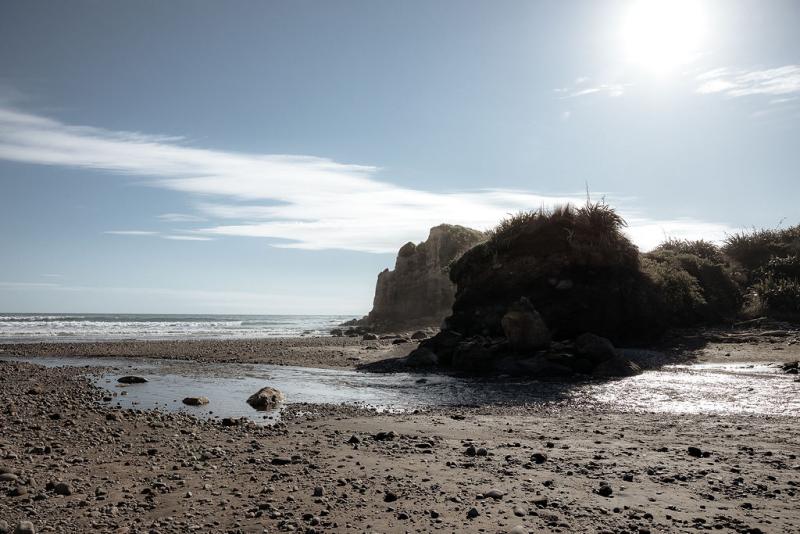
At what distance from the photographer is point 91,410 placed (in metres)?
10.7

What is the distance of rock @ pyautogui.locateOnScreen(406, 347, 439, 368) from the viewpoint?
1897 cm

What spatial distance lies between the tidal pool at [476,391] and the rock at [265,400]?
181mm

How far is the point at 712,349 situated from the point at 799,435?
10522 millimetres

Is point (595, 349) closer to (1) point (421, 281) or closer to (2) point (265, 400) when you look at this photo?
(2) point (265, 400)

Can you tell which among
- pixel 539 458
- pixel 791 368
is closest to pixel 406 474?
pixel 539 458

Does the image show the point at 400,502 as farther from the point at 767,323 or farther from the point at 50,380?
Answer: the point at 767,323

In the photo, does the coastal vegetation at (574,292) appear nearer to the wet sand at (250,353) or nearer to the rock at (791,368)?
the wet sand at (250,353)

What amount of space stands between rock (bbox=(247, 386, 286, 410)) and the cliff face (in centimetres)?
4045

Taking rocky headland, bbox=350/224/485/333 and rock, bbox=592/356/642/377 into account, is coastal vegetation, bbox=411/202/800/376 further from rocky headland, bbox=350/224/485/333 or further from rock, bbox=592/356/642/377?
rocky headland, bbox=350/224/485/333

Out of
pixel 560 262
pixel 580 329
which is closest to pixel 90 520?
pixel 580 329

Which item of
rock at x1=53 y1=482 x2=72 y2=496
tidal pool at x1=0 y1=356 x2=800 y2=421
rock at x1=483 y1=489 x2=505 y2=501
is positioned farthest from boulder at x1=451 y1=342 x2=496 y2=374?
rock at x1=53 y1=482 x2=72 y2=496

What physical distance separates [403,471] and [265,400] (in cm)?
586

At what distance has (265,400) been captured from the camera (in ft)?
37.9

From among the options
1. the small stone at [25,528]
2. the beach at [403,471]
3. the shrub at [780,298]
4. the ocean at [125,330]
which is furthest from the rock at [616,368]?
the ocean at [125,330]
